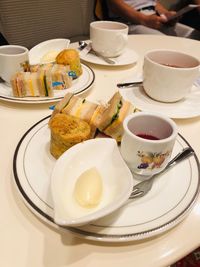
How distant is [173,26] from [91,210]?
184 cm

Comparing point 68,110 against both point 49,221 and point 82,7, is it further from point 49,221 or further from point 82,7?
point 82,7

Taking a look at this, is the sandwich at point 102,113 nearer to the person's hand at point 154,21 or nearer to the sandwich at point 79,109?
the sandwich at point 79,109

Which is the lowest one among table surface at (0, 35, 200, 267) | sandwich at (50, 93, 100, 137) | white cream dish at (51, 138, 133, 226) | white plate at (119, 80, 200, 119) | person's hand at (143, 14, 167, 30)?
person's hand at (143, 14, 167, 30)

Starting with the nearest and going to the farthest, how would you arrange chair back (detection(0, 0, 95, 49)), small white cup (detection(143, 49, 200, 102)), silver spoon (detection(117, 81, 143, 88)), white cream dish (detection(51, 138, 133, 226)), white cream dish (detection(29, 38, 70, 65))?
white cream dish (detection(51, 138, 133, 226))
small white cup (detection(143, 49, 200, 102))
silver spoon (detection(117, 81, 143, 88))
white cream dish (detection(29, 38, 70, 65))
chair back (detection(0, 0, 95, 49))

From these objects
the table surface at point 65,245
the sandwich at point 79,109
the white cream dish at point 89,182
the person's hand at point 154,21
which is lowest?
the person's hand at point 154,21

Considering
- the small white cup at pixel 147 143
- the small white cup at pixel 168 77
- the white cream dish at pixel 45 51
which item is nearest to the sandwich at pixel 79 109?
the small white cup at pixel 147 143

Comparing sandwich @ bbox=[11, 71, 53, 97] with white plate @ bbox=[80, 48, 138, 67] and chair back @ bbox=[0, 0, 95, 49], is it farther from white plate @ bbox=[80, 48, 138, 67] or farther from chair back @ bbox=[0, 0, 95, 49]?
chair back @ bbox=[0, 0, 95, 49]

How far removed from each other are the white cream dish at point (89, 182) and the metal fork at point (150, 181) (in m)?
0.04

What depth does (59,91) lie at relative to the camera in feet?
2.63

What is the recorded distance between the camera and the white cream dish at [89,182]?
384 millimetres

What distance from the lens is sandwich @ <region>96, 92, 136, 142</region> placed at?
0.55 metres

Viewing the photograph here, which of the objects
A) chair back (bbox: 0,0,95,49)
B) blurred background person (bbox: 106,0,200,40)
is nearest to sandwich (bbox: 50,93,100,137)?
chair back (bbox: 0,0,95,49)

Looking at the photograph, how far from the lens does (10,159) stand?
0.57 m

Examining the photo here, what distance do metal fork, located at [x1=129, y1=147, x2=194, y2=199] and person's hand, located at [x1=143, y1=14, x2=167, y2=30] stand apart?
4.85 feet
